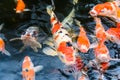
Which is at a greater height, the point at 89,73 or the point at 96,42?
the point at 96,42

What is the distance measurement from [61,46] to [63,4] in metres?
1.02

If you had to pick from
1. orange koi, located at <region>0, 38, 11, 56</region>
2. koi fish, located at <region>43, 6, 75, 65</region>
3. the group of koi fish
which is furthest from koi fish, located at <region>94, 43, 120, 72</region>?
orange koi, located at <region>0, 38, 11, 56</region>

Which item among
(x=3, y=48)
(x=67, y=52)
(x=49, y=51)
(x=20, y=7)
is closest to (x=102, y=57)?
(x=67, y=52)

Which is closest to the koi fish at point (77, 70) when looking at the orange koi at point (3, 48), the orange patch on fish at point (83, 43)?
the orange patch on fish at point (83, 43)

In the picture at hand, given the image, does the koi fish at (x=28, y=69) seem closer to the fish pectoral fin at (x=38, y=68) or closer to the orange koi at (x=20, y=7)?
the fish pectoral fin at (x=38, y=68)

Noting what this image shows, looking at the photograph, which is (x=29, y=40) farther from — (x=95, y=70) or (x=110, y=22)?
(x=110, y=22)

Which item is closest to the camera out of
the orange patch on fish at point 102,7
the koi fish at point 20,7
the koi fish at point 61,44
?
the koi fish at point 61,44

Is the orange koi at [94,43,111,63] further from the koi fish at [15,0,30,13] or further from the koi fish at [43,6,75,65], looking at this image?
the koi fish at [15,0,30,13]

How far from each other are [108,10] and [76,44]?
1.96ft

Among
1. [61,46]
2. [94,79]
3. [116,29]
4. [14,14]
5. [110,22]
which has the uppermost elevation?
[14,14]

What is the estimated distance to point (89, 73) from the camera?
3514 mm

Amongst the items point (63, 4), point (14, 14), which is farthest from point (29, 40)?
point (63, 4)

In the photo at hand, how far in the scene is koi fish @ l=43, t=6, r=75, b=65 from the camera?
339 centimetres

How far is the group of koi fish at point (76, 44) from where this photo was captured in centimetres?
341
